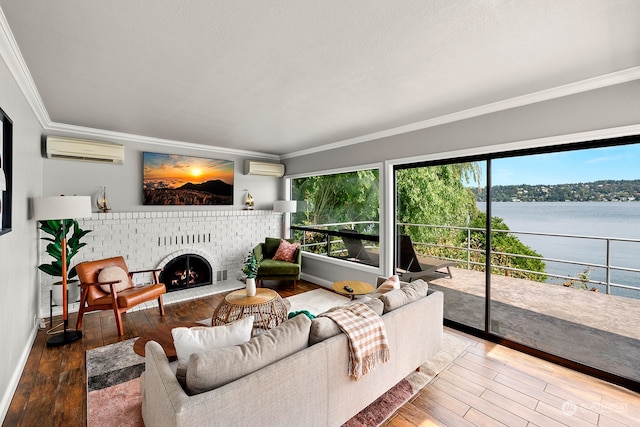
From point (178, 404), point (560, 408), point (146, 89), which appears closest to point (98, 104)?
point (146, 89)

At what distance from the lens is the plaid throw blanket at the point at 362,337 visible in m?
1.76

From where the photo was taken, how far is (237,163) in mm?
5535

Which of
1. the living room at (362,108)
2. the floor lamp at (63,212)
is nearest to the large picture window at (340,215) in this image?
the living room at (362,108)

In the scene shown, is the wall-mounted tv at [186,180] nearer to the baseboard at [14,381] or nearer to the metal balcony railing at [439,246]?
the metal balcony railing at [439,246]

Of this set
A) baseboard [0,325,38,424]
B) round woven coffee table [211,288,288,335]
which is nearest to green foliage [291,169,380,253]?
round woven coffee table [211,288,288,335]

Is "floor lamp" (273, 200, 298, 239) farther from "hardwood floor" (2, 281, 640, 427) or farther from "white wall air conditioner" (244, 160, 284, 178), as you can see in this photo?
"hardwood floor" (2, 281, 640, 427)

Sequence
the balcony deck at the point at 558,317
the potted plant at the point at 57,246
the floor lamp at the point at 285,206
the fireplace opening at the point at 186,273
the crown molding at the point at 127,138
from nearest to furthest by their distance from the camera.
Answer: the balcony deck at the point at 558,317 < the potted plant at the point at 57,246 < the crown molding at the point at 127,138 < the fireplace opening at the point at 186,273 < the floor lamp at the point at 285,206

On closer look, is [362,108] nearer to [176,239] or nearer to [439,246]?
[439,246]

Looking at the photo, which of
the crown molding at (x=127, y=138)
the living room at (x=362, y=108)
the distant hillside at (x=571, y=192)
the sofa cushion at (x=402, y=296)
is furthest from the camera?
the crown molding at (x=127, y=138)

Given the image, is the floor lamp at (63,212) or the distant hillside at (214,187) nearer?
Answer: the floor lamp at (63,212)

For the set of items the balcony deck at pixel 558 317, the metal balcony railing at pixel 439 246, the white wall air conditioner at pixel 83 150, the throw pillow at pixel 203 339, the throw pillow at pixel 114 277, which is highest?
the white wall air conditioner at pixel 83 150

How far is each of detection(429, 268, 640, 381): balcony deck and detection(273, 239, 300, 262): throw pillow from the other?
260cm

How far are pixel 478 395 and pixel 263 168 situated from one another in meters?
4.71

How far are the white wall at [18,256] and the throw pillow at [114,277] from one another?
2.05ft
